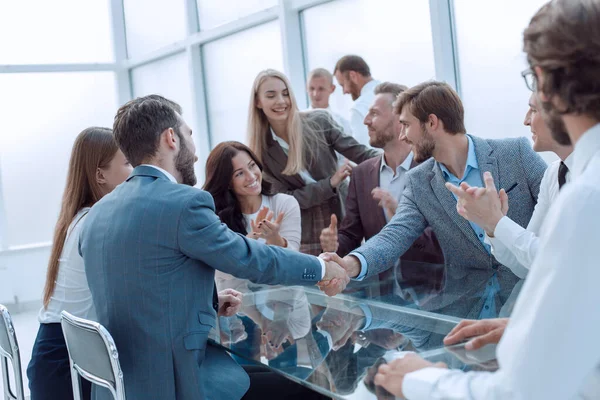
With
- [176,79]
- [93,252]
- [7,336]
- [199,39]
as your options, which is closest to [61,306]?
[7,336]

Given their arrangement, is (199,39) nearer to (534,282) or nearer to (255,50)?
(255,50)

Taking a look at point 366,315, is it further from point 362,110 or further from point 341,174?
point 362,110

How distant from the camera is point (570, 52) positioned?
1011 mm

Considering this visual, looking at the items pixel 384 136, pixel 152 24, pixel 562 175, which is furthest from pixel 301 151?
pixel 152 24

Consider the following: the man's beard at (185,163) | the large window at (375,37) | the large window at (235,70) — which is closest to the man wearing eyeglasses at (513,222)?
the man's beard at (185,163)

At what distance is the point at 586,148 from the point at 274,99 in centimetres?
306

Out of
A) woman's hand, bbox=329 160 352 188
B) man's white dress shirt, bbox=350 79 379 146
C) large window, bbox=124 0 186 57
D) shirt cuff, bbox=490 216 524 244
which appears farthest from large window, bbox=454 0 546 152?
large window, bbox=124 0 186 57

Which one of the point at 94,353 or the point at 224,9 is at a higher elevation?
the point at 224,9

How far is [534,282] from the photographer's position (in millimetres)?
1003

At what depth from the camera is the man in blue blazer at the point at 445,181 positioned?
2.85 m

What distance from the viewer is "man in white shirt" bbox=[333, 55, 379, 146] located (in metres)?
5.00

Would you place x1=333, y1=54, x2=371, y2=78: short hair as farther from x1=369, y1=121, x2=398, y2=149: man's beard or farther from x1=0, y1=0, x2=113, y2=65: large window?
x1=0, y1=0, x2=113, y2=65: large window

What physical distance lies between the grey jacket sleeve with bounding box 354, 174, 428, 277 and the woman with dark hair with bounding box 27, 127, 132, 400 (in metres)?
1.03

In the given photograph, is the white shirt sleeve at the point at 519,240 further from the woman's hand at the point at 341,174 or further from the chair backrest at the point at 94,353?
the woman's hand at the point at 341,174
